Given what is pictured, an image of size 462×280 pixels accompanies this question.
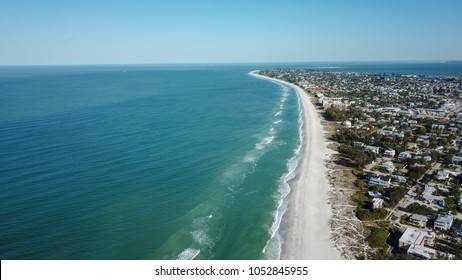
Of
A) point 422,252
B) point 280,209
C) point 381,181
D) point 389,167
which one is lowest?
point 280,209

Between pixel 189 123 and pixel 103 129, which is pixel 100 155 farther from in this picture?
pixel 189 123

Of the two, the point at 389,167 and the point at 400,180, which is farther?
the point at 389,167

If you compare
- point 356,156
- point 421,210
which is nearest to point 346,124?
point 356,156

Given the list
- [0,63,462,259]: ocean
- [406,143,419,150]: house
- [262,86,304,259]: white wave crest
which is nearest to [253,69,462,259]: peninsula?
[406,143,419,150]: house

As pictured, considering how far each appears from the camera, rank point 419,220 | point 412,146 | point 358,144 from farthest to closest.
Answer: point 412,146 < point 358,144 < point 419,220

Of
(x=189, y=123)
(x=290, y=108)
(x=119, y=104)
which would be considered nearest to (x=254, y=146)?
(x=189, y=123)

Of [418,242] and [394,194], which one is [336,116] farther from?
[418,242]
